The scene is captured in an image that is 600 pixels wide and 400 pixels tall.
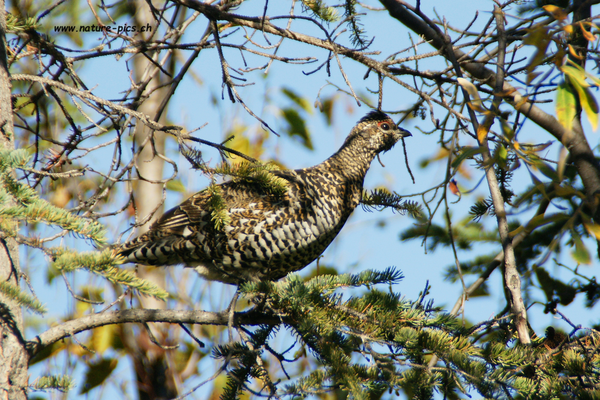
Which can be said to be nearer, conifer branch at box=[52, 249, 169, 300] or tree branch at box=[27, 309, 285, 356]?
conifer branch at box=[52, 249, 169, 300]

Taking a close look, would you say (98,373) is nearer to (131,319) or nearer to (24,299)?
(131,319)

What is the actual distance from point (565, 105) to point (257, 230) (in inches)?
96.9

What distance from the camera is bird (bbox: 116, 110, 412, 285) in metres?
3.49

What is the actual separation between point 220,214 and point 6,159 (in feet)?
3.37

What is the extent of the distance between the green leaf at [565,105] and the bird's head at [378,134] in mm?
3006

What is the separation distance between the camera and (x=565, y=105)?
1307mm

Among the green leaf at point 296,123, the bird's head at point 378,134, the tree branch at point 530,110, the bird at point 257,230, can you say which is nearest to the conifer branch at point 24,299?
the bird at point 257,230

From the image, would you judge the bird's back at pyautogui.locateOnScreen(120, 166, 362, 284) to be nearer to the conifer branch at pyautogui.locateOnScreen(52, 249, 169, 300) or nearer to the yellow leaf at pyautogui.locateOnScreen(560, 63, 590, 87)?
the conifer branch at pyautogui.locateOnScreen(52, 249, 169, 300)

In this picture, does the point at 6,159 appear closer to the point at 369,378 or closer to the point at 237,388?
the point at 237,388

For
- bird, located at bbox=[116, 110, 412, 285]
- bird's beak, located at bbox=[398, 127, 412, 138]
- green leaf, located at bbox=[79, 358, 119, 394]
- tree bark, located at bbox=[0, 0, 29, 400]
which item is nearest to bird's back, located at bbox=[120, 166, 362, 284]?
bird, located at bbox=[116, 110, 412, 285]

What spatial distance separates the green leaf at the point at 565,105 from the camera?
4.23 feet

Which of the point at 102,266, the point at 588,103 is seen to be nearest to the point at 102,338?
the point at 102,266

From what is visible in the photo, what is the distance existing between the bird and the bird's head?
421 millimetres

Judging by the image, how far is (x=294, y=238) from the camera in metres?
3.50
